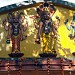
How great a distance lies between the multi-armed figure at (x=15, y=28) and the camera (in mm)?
12508

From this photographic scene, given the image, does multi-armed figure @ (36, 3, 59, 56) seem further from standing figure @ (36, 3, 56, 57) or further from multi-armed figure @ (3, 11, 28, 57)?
multi-armed figure @ (3, 11, 28, 57)

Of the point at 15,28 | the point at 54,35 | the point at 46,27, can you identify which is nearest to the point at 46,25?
the point at 46,27

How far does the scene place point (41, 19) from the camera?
12.6 metres

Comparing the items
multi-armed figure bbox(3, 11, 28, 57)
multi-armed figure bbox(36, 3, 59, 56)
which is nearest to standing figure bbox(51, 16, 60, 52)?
multi-armed figure bbox(36, 3, 59, 56)

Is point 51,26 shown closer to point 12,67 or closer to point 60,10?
point 60,10

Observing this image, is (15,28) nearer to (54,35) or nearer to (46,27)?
(46,27)

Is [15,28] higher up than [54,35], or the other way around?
[15,28]

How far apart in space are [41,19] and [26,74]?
3116 mm

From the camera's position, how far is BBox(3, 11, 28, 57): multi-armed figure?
1251 centimetres

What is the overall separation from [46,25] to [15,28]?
1301 mm

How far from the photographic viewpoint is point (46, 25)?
12352mm

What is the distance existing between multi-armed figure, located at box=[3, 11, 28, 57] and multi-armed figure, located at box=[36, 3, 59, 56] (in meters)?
0.68

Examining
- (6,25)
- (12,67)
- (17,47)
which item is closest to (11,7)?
(6,25)

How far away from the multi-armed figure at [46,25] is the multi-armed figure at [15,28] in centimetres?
68
